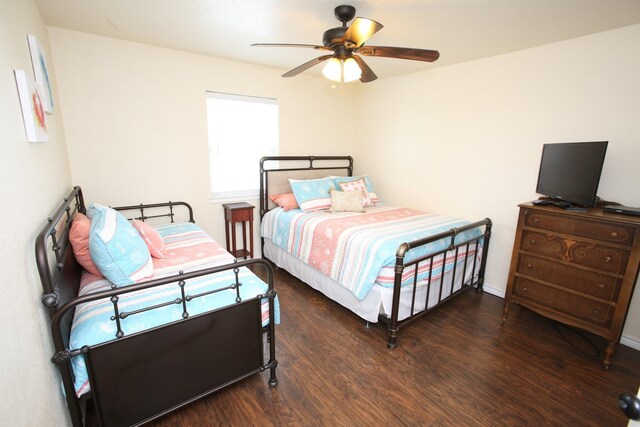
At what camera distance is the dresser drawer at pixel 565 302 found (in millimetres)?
2088

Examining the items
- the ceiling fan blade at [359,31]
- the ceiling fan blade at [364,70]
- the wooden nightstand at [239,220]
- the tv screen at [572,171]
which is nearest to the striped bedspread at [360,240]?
the wooden nightstand at [239,220]

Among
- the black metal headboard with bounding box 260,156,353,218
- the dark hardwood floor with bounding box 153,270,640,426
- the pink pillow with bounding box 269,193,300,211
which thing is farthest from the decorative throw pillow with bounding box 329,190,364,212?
the dark hardwood floor with bounding box 153,270,640,426

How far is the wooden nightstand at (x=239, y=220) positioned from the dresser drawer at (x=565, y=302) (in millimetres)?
2714

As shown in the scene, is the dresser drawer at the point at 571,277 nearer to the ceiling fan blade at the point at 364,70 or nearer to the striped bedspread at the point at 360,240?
the striped bedspread at the point at 360,240

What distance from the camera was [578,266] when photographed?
216 cm

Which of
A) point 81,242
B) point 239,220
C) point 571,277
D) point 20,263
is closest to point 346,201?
point 239,220

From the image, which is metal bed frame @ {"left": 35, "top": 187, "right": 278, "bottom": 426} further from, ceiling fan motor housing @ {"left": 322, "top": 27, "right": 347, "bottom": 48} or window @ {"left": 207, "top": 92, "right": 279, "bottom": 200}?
window @ {"left": 207, "top": 92, "right": 279, "bottom": 200}

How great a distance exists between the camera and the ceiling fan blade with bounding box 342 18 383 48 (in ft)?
5.27

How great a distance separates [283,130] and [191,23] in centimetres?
170

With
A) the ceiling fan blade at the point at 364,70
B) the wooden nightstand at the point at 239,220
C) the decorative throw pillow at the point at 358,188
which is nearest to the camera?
the ceiling fan blade at the point at 364,70

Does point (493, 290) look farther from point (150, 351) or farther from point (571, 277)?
point (150, 351)

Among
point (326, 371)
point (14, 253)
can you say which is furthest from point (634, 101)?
point (14, 253)

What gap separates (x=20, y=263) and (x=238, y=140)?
271 centimetres

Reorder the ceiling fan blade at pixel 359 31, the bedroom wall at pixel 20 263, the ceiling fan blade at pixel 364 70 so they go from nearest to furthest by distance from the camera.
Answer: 1. the bedroom wall at pixel 20 263
2. the ceiling fan blade at pixel 359 31
3. the ceiling fan blade at pixel 364 70
